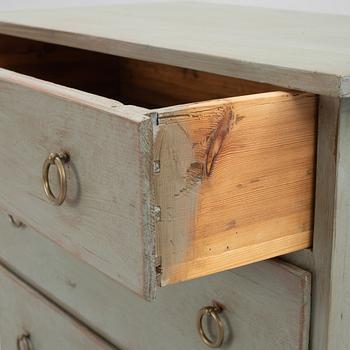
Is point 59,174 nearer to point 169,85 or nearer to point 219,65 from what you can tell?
point 219,65

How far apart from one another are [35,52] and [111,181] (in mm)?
719

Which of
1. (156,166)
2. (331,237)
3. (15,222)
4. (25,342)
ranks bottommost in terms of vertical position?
(25,342)

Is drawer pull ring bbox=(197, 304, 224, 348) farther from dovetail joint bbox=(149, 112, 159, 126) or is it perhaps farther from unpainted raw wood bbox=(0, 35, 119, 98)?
unpainted raw wood bbox=(0, 35, 119, 98)

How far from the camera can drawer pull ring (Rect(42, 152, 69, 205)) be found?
859 mm

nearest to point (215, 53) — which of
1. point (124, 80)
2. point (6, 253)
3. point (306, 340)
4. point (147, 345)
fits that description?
point (306, 340)

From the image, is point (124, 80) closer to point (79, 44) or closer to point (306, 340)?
point (79, 44)

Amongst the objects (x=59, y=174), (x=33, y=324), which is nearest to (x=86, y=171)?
(x=59, y=174)

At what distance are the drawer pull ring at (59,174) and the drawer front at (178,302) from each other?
230mm

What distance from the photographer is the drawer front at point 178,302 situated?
35.6 inches

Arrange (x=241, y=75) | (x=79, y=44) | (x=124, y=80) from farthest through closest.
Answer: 1. (x=124, y=80)
2. (x=79, y=44)
3. (x=241, y=75)

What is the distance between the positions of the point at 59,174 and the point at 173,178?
0.55 ft

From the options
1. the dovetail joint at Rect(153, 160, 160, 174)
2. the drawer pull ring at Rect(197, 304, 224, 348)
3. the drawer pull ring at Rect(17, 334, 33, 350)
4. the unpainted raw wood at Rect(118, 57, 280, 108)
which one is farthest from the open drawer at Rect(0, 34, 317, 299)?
the drawer pull ring at Rect(17, 334, 33, 350)

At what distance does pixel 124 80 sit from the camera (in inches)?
58.1

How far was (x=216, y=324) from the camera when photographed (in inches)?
39.1
